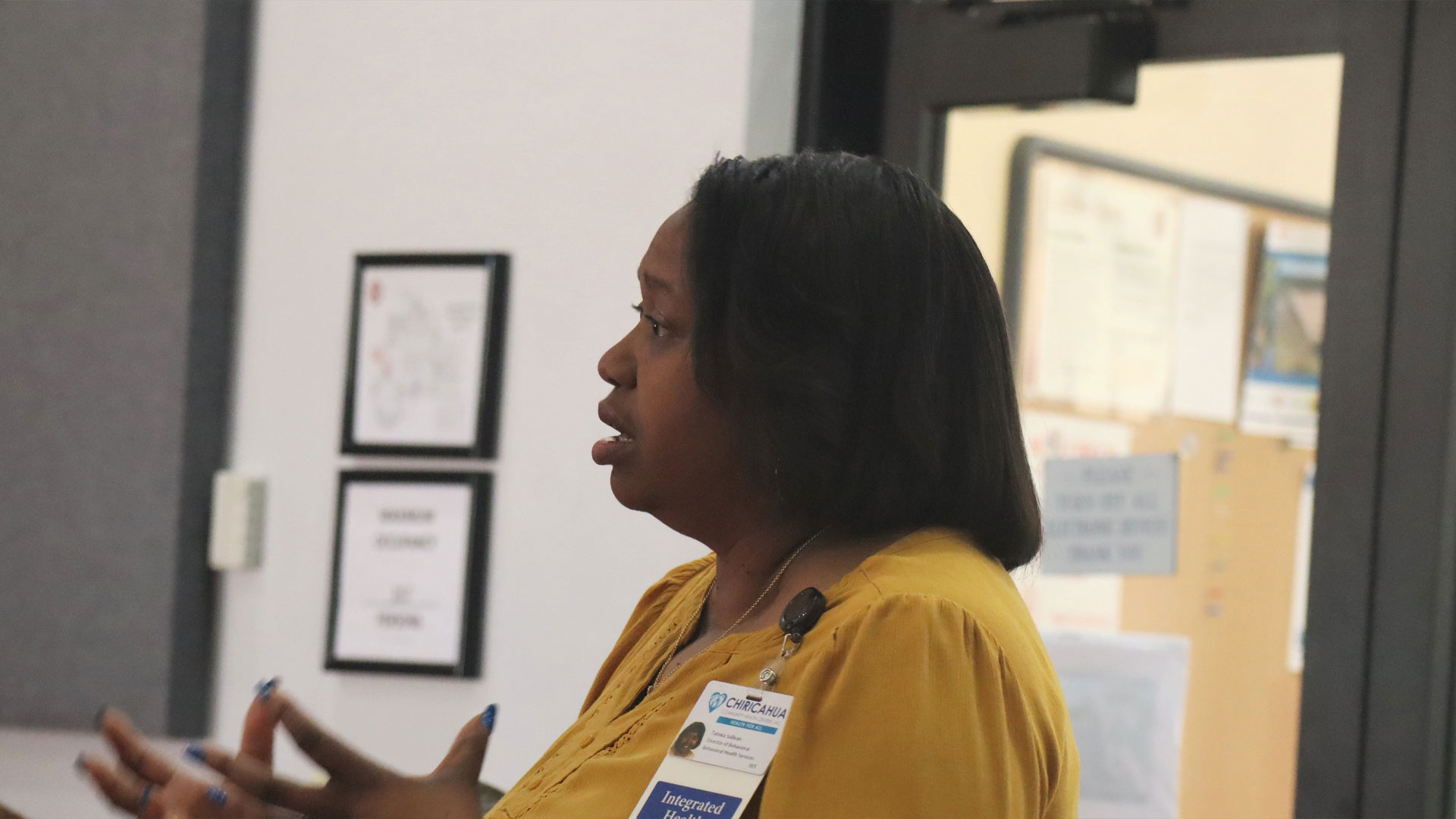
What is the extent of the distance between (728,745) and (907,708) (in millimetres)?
154

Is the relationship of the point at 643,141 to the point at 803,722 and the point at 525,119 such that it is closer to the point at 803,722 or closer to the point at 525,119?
the point at 525,119

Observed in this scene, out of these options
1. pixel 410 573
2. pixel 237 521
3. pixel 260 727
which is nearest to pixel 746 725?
pixel 260 727

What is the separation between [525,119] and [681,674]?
1463mm

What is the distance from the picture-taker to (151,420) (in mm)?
2736

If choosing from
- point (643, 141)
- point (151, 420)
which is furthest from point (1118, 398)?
point (151, 420)

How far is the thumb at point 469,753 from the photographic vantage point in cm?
138

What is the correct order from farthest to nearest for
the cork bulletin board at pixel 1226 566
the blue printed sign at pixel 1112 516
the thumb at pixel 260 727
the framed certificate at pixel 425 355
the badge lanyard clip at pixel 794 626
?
1. the framed certificate at pixel 425 355
2. the blue printed sign at pixel 1112 516
3. the cork bulletin board at pixel 1226 566
4. the thumb at pixel 260 727
5. the badge lanyard clip at pixel 794 626

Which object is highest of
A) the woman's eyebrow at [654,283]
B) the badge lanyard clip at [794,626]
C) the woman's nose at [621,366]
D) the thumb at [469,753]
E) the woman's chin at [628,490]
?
the woman's eyebrow at [654,283]

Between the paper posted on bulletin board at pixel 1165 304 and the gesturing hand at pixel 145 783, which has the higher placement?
the paper posted on bulletin board at pixel 1165 304

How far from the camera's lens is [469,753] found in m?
1.41

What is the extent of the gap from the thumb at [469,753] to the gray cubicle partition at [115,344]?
1437mm

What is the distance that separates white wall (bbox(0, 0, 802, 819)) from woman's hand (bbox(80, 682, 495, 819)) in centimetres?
101

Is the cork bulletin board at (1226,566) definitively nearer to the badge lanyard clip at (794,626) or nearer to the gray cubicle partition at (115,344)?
the badge lanyard clip at (794,626)

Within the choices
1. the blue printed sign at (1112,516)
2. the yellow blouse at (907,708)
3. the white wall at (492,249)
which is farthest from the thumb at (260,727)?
the blue printed sign at (1112,516)
